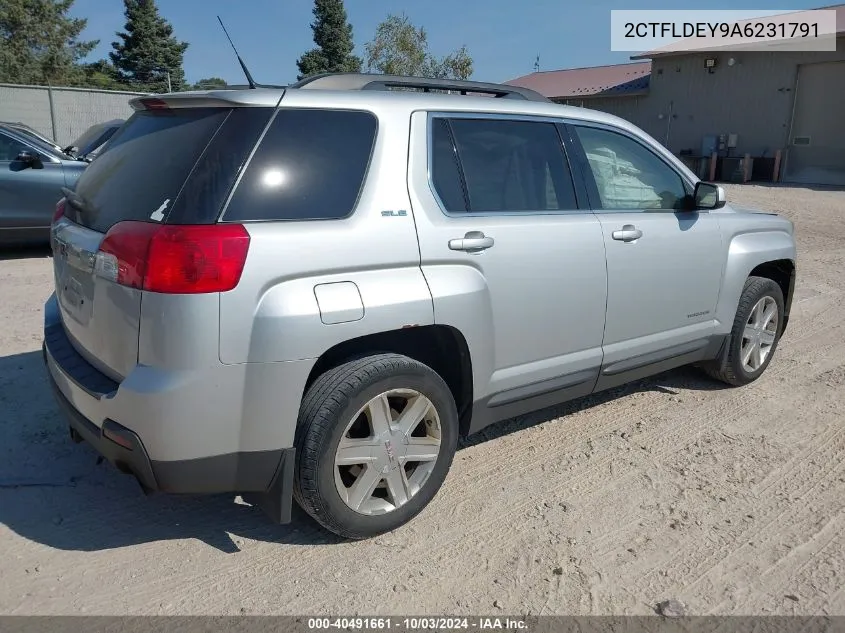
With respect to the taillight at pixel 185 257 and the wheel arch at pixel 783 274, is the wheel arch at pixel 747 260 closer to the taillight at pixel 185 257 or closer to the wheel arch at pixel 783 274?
the wheel arch at pixel 783 274

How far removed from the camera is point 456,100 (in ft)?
11.0

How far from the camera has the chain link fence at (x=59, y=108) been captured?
17.9 metres

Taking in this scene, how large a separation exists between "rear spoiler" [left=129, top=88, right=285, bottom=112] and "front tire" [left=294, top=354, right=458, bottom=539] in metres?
1.10

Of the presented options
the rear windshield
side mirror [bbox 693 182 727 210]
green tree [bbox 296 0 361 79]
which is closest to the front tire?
the rear windshield

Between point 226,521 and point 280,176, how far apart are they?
1601mm

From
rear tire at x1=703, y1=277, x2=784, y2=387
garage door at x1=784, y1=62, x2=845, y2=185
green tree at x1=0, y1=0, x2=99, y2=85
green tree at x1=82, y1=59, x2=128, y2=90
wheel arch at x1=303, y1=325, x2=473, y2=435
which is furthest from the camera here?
green tree at x1=82, y1=59, x2=128, y2=90

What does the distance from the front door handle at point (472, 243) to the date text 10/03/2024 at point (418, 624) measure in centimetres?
151

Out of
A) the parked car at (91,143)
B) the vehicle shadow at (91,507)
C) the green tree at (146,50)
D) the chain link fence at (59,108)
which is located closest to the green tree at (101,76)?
the green tree at (146,50)

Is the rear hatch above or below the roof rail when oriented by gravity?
below

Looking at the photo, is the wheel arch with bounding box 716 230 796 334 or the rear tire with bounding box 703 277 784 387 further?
the rear tire with bounding box 703 277 784 387

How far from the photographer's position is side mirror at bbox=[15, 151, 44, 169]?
828cm

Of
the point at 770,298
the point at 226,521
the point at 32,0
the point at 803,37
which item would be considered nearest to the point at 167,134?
the point at 226,521

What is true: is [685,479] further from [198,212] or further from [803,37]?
[803,37]

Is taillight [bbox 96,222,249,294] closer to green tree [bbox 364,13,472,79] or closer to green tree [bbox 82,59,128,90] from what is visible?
green tree [bbox 364,13,472,79]
